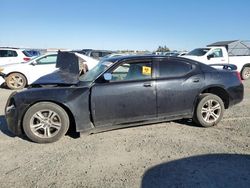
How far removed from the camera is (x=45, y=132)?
4.75 meters

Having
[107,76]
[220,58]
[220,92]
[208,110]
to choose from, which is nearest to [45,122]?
[107,76]

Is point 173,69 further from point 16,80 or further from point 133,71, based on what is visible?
point 16,80

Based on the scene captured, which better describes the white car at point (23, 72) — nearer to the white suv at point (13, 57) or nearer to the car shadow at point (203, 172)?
the white suv at point (13, 57)

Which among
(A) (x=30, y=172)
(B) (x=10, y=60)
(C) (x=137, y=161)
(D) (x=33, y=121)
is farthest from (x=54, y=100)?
(B) (x=10, y=60)

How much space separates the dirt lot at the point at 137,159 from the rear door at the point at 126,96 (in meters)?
0.38

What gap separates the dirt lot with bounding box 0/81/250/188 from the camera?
3.38 metres

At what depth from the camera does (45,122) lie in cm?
473

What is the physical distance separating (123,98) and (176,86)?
108 cm

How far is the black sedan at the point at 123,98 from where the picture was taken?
4.69m

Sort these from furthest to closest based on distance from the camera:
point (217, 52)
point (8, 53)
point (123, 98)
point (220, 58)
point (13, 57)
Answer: point (8, 53) → point (13, 57) → point (217, 52) → point (220, 58) → point (123, 98)

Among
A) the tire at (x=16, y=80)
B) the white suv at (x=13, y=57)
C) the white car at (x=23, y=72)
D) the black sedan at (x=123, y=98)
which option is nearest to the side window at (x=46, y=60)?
the white car at (x=23, y=72)

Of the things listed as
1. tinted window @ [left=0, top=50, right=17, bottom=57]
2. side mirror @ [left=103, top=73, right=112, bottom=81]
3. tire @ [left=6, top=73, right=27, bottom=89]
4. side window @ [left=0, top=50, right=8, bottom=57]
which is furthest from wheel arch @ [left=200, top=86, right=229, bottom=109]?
side window @ [left=0, top=50, right=8, bottom=57]

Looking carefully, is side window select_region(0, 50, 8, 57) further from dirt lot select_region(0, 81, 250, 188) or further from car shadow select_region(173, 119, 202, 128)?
car shadow select_region(173, 119, 202, 128)

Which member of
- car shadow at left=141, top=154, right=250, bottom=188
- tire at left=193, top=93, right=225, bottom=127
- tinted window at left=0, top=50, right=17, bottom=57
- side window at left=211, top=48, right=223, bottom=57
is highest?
tinted window at left=0, top=50, right=17, bottom=57
